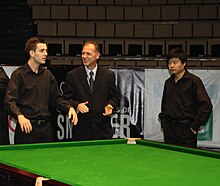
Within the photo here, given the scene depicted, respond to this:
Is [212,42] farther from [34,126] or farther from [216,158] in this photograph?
[216,158]

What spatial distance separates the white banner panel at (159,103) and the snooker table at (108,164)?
101 inches

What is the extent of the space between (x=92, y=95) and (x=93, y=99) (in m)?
0.05

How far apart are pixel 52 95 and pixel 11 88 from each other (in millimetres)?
539

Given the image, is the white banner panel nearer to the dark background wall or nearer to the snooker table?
the snooker table

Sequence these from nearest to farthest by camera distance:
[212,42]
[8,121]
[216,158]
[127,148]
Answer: [216,158] → [127,148] → [8,121] → [212,42]

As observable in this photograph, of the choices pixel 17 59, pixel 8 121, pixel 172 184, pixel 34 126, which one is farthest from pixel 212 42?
pixel 172 184

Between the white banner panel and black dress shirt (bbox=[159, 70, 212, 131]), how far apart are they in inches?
53.1

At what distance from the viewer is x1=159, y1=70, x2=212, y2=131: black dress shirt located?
19.4ft

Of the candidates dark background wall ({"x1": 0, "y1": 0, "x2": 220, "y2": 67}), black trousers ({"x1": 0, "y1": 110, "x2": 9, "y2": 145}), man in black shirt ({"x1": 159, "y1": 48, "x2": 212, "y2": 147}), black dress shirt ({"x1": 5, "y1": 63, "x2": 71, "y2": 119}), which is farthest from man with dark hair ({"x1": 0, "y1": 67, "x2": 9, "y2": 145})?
dark background wall ({"x1": 0, "y1": 0, "x2": 220, "y2": 67})

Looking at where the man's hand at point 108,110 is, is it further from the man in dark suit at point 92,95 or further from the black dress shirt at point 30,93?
the black dress shirt at point 30,93

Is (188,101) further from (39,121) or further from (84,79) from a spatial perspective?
(39,121)

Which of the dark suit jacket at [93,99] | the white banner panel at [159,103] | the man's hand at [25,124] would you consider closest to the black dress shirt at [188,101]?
the dark suit jacket at [93,99]

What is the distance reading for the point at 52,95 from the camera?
239 inches

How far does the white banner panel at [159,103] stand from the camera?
7.42 metres
